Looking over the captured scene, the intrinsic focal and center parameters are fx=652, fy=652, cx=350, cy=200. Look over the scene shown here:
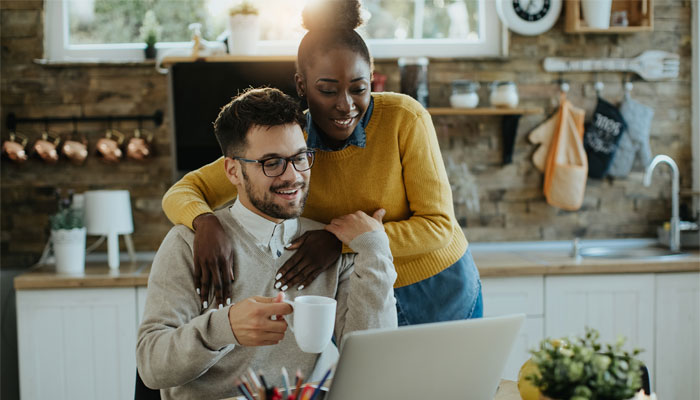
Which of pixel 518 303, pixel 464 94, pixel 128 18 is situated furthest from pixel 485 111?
pixel 128 18

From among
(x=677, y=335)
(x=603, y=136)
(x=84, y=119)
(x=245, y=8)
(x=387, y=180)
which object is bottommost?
(x=677, y=335)

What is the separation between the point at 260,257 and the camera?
1551mm

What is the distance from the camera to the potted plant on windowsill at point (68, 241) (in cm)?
272

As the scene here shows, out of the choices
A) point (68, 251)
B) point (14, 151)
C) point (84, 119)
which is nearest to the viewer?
point (68, 251)

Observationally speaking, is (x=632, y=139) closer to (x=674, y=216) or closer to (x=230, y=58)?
(x=674, y=216)

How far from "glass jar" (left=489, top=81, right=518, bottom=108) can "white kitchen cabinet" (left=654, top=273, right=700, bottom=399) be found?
996mm

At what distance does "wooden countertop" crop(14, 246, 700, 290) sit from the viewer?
8.59ft

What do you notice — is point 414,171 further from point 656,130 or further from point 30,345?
point 656,130

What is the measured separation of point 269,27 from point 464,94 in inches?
39.0

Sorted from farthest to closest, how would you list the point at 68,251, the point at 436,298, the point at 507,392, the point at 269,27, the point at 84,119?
the point at 269,27 < the point at 84,119 < the point at 68,251 < the point at 436,298 < the point at 507,392

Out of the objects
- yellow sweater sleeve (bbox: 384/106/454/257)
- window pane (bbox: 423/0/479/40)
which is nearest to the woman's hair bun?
yellow sweater sleeve (bbox: 384/106/454/257)

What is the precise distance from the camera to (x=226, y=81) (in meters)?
2.86

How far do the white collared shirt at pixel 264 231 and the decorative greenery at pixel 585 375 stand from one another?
77 cm

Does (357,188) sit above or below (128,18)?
below
